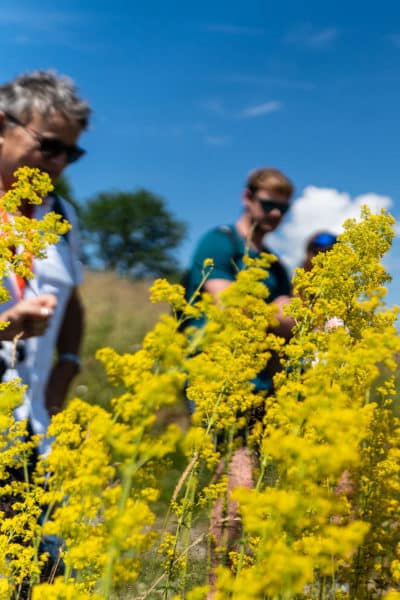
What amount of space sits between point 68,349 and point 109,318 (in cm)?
1059

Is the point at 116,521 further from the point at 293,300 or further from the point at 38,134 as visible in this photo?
the point at 38,134

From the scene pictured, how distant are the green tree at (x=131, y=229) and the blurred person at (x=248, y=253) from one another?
5689 cm

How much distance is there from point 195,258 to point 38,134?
89cm

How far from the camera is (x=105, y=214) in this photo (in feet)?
210

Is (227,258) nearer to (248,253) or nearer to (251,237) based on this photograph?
(248,253)

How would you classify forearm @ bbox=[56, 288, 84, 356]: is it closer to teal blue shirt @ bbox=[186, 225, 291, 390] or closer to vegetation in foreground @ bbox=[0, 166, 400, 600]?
teal blue shirt @ bbox=[186, 225, 291, 390]

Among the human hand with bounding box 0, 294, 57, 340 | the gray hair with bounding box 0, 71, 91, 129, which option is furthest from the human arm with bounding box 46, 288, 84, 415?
the human hand with bounding box 0, 294, 57, 340

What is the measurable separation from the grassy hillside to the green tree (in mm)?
43573

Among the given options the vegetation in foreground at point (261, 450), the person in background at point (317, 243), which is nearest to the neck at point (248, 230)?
the person in background at point (317, 243)

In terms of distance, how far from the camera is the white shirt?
2.98m

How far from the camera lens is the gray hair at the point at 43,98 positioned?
123 inches

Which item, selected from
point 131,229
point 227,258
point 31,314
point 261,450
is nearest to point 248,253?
point 227,258

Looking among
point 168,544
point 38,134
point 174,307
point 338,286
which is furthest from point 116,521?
point 38,134

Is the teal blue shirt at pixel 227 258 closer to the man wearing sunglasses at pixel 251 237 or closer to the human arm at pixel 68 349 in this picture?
the man wearing sunglasses at pixel 251 237
